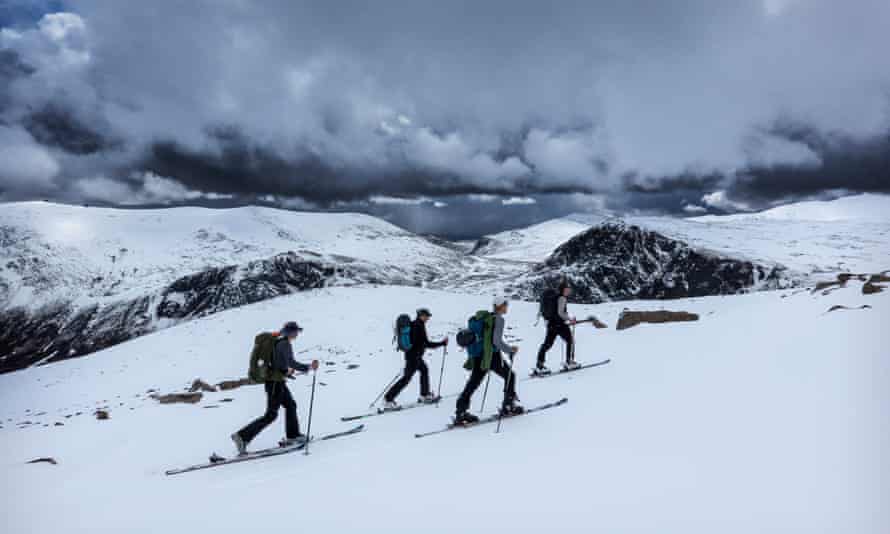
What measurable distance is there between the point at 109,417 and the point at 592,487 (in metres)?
20.6

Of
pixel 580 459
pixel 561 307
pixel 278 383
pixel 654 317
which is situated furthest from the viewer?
pixel 654 317

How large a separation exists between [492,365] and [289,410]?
450 centimetres

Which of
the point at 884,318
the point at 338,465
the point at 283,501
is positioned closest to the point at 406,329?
the point at 338,465

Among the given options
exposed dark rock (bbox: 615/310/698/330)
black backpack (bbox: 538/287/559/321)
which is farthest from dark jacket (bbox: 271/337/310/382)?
exposed dark rock (bbox: 615/310/698/330)

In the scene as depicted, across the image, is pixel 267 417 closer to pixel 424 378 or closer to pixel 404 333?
pixel 404 333

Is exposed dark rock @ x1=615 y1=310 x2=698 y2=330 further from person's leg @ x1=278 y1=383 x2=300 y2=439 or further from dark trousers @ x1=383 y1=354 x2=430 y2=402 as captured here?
person's leg @ x1=278 y1=383 x2=300 y2=439

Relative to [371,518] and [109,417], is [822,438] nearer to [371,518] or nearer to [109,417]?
[371,518]

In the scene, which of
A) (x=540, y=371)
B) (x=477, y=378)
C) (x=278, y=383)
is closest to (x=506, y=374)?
(x=477, y=378)

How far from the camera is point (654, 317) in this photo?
25281 millimetres

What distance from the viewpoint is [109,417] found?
19.3 metres

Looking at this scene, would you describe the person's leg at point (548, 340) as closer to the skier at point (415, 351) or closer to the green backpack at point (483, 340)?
the skier at point (415, 351)

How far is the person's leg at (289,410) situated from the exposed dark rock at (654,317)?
19.2 metres

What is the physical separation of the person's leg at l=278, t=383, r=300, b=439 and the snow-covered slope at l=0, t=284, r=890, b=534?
700 mm

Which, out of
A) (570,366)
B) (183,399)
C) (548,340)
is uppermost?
(548,340)
